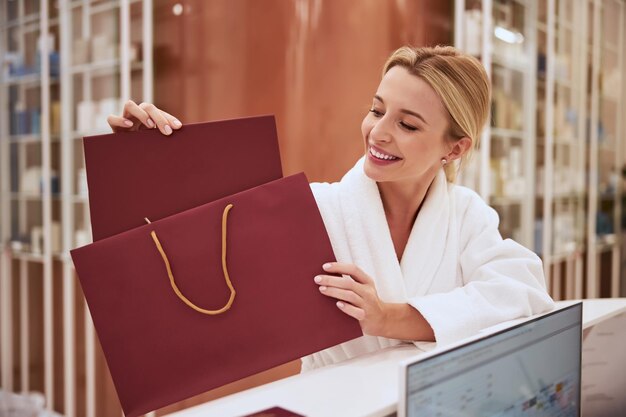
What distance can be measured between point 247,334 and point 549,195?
13.2 feet

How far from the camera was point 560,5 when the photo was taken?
14.9 ft

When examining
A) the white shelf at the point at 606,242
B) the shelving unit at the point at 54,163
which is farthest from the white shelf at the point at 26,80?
the white shelf at the point at 606,242

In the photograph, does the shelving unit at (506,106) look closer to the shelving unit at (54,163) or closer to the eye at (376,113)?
the shelving unit at (54,163)

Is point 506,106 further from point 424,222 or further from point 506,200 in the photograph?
point 424,222

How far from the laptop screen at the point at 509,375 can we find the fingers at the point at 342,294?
0.27m

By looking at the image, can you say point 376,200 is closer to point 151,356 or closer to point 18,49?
point 151,356

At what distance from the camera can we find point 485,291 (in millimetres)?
1173

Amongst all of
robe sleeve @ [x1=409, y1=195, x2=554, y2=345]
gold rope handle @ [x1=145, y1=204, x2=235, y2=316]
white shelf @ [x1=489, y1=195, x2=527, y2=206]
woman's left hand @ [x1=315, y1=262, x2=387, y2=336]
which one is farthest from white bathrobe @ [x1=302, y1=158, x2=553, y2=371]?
white shelf @ [x1=489, y1=195, x2=527, y2=206]

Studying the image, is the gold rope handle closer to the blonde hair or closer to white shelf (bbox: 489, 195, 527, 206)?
the blonde hair

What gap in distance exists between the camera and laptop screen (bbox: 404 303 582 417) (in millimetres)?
685

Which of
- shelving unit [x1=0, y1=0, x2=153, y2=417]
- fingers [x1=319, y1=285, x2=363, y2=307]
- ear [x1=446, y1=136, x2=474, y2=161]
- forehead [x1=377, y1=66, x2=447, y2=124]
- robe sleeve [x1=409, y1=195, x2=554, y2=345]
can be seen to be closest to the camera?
fingers [x1=319, y1=285, x2=363, y2=307]

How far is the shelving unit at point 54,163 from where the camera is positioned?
354 cm

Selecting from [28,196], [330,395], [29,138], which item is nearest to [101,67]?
[29,138]

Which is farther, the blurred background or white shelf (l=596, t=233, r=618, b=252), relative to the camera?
white shelf (l=596, t=233, r=618, b=252)
